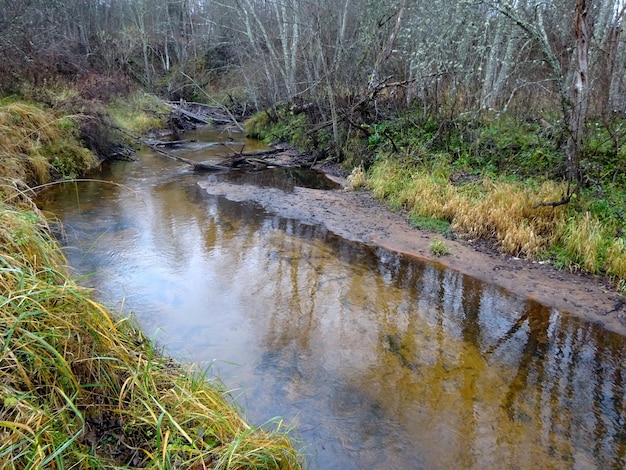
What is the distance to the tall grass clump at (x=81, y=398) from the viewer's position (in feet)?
6.58

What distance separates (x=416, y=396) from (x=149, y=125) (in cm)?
A: 1877

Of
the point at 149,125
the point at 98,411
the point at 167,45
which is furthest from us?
the point at 167,45

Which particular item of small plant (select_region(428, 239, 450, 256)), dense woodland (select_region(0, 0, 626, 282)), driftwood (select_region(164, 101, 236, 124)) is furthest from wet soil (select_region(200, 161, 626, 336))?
driftwood (select_region(164, 101, 236, 124))

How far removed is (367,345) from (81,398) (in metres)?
3.20

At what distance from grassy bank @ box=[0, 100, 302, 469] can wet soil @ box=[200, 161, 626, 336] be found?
4893 millimetres

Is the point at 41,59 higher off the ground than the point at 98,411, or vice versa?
the point at 41,59

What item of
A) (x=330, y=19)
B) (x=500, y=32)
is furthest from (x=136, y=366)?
(x=330, y=19)

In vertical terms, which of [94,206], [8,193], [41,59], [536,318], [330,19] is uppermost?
[330,19]

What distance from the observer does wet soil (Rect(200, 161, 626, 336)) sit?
5.90 metres

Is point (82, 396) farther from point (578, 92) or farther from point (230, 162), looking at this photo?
point (230, 162)

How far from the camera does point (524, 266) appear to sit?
6945 mm

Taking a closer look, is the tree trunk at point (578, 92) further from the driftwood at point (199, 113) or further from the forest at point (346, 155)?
the driftwood at point (199, 113)

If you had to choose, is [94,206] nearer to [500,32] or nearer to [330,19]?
[330,19]

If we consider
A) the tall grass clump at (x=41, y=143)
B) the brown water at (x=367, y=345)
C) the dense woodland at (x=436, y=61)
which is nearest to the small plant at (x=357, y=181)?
the dense woodland at (x=436, y=61)
